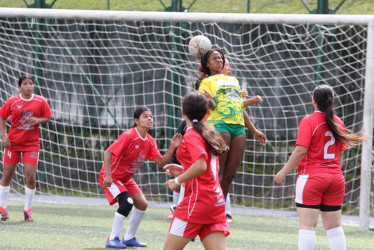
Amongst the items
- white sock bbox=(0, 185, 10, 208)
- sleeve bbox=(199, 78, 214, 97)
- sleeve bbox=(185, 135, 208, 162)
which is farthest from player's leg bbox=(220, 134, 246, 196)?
white sock bbox=(0, 185, 10, 208)

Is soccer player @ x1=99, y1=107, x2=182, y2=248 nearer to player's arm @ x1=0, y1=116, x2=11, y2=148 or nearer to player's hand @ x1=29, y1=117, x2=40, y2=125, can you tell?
player's hand @ x1=29, y1=117, x2=40, y2=125

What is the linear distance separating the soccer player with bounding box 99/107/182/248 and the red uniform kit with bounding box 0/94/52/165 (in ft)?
6.10

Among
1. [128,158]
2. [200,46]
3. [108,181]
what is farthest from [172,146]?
[200,46]

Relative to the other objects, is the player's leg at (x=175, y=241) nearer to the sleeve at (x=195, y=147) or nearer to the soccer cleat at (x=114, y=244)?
the sleeve at (x=195, y=147)

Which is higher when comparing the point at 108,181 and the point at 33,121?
the point at 33,121

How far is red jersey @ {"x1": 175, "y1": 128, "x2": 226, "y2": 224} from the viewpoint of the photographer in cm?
410

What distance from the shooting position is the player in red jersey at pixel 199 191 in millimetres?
4090

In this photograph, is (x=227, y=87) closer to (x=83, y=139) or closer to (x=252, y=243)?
(x=252, y=243)

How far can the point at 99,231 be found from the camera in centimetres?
720

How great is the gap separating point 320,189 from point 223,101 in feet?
4.96

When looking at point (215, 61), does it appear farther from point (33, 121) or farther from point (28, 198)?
point (28, 198)

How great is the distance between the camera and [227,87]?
6000mm

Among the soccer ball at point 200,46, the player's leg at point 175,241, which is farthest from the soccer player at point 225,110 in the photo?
the player's leg at point 175,241

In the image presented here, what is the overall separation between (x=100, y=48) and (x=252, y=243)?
5.67 meters
